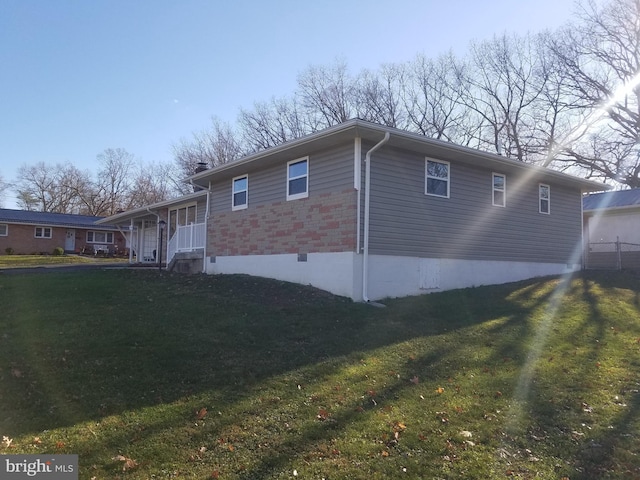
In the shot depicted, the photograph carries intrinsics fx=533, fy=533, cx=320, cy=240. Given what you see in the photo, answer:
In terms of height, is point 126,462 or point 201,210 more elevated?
point 201,210

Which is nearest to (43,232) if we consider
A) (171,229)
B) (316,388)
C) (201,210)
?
(171,229)

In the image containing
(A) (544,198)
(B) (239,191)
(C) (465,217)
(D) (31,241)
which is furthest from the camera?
(D) (31,241)

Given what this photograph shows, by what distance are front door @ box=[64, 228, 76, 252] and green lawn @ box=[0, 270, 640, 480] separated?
1180 inches

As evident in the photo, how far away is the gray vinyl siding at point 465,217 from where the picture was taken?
1229 cm

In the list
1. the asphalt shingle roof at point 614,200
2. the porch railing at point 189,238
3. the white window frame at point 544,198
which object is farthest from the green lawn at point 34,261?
the asphalt shingle roof at point 614,200

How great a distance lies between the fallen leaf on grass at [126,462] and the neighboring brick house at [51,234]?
107 feet

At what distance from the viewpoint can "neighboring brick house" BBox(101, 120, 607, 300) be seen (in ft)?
38.9

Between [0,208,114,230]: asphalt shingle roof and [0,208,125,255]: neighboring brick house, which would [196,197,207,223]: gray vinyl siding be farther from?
[0,208,114,230]: asphalt shingle roof

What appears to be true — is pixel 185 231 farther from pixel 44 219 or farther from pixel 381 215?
pixel 44 219

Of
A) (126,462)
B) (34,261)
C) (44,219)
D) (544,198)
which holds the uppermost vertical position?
(44,219)

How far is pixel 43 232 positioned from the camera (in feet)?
123

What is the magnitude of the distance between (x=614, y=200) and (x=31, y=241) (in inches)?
1400

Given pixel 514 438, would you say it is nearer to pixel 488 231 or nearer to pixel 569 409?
pixel 569 409

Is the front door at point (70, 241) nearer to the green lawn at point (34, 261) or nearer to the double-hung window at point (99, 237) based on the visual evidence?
the double-hung window at point (99, 237)
